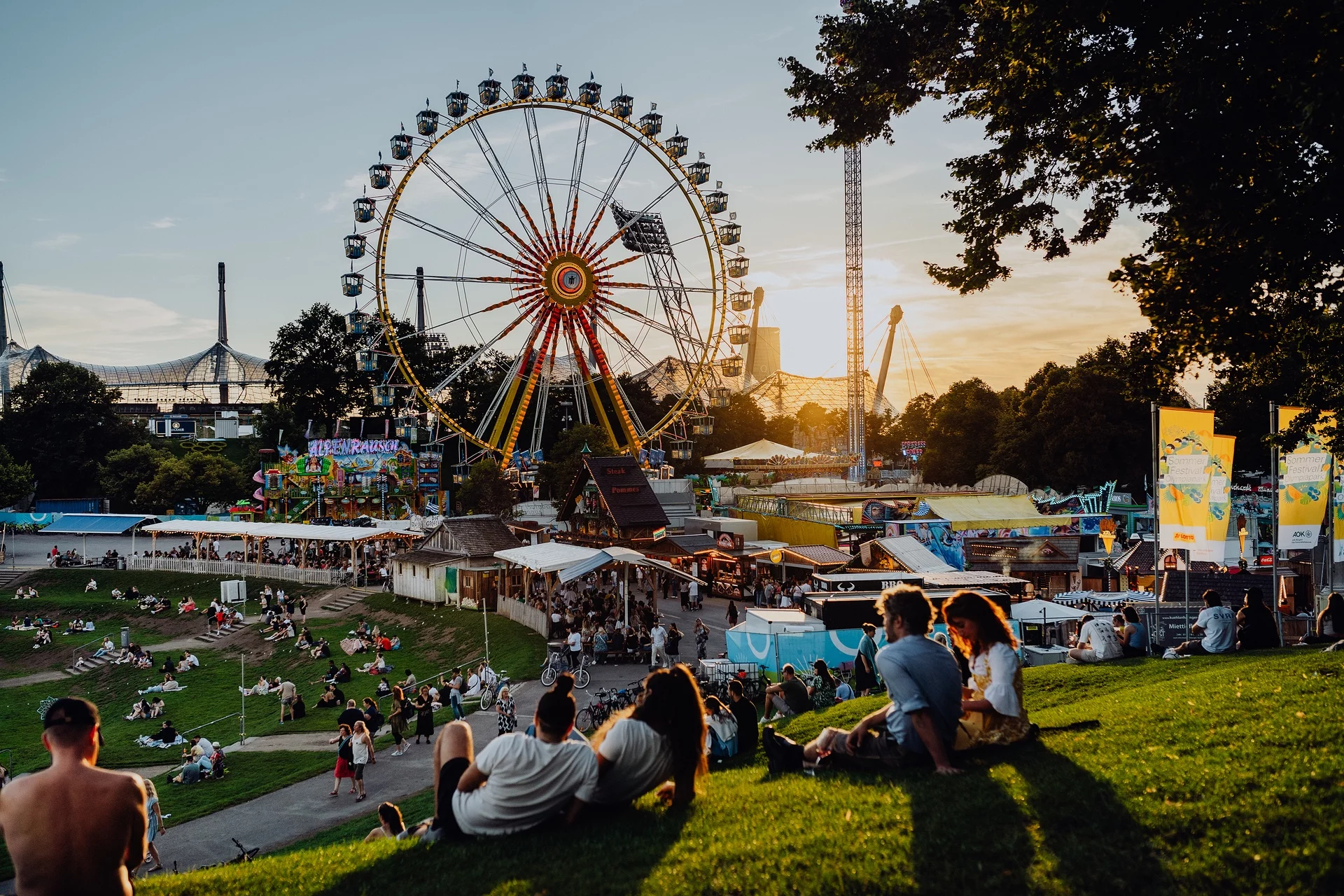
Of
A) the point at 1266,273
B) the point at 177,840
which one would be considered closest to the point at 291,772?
the point at 177,840

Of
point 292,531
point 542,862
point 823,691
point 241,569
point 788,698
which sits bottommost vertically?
point 241,569

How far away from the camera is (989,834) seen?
493 cm

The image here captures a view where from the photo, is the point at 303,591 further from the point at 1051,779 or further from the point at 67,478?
the point at 67,478

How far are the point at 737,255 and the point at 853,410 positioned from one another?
99.7 ft

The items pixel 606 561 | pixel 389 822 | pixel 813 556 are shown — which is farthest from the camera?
pixel 813 556

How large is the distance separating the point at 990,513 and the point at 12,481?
2283 inches

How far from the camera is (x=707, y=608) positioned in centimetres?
2945

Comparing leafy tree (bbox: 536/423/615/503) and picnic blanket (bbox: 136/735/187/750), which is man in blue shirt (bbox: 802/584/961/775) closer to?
picnic blanket (bbox: 136/735/187/750)

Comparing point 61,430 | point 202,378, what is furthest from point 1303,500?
point 202,378

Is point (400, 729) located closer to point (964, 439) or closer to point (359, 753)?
point (359, 753)

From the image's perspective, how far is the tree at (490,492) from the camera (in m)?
49.8

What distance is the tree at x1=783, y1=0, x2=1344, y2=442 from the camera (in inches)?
302

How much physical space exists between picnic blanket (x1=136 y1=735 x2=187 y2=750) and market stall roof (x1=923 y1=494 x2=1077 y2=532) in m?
21.5

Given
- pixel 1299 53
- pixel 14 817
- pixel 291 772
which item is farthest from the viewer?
pixel 291 772
